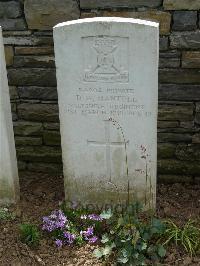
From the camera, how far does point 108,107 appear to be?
3355 mm

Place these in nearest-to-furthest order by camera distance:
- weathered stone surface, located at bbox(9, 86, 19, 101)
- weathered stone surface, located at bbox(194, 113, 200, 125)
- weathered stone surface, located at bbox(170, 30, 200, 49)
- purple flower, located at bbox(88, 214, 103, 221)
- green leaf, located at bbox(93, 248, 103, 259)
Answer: green leaf, located at bbox(93, 248, 103, 259)
purple flower, located at bbox(88, 214, 103, 221)
weathered stone surface, located at bbox(170, 30, 200, 49)
weathered stone surface, located at bbox(194, 113, 200, 125)
weathered stone surface, located at bbox(9, 86, 19, 101)

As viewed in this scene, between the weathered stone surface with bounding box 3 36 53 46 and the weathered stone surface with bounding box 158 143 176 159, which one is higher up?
the weathered stone surface with bounding box 3 36 53 46

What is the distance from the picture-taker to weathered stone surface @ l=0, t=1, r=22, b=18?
3721 mm

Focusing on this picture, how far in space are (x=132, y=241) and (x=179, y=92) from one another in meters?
1.32

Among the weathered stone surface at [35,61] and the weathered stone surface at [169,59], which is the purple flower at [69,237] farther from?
the weathered stone surface at [169,59]

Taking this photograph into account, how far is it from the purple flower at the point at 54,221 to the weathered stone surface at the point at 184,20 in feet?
5.48

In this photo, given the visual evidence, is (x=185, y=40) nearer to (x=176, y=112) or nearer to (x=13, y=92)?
(x=176, y=112)

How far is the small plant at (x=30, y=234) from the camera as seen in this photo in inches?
132

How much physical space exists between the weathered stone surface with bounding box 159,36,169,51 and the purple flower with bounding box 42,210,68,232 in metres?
1.50

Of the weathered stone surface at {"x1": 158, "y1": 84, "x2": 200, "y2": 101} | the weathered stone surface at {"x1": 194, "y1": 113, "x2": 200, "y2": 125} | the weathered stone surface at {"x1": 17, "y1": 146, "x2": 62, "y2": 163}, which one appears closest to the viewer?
the weathered stone surface at {"x1": 158, "y1": 84, "x2": 200, "y2": 101}

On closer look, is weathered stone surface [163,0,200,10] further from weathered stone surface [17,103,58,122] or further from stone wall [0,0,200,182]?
weathered stone surface [17,103,58,122]

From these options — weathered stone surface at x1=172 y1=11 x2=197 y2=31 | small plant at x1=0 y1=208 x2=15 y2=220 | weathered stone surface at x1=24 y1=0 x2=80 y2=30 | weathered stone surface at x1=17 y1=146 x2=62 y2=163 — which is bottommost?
small plant at x1=0 y1=208 x2=15 y2=220

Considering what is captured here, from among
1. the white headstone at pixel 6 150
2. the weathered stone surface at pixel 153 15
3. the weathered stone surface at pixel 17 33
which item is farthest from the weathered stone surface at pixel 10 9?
the weathered stone surface at pixel 153 15

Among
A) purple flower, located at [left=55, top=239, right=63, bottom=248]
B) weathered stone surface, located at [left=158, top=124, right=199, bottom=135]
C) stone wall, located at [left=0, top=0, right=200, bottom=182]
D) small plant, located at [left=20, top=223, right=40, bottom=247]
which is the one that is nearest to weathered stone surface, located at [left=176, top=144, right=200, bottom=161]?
stone wall, located at [left=0, top=0, right=200, bottom=182]
